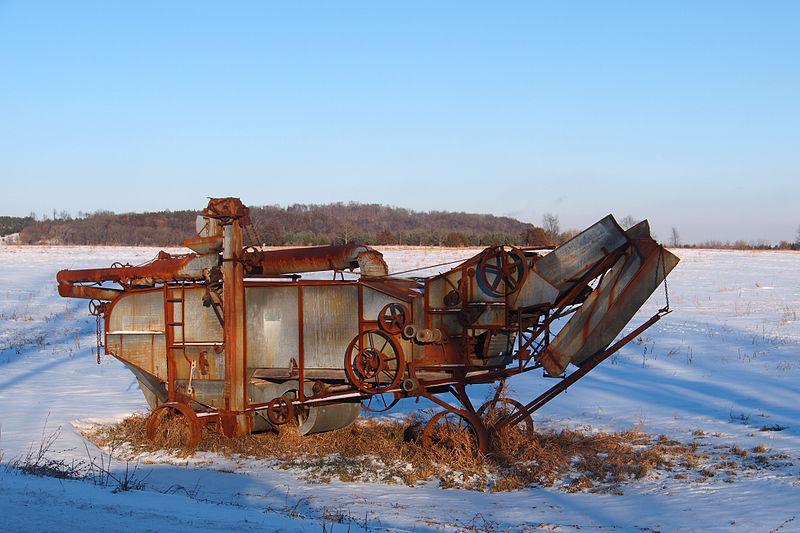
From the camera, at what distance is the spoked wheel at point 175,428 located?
11.3 m

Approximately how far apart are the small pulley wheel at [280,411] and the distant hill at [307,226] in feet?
133

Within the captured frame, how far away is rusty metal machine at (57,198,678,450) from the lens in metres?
10.0

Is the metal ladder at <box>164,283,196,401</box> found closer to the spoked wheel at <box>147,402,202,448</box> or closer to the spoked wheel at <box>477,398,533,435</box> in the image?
the spoked wheel at <box>147,402,202,448</box>

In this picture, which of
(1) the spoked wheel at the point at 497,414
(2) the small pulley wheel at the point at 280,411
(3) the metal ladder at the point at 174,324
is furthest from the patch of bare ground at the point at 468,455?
(3) the metal ladder at the point at 174,324

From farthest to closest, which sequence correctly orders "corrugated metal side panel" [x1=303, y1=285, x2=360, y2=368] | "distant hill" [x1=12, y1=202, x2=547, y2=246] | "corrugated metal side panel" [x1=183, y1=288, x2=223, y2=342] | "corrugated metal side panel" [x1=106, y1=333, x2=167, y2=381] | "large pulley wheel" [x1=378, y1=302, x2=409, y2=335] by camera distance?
"distant hill" [x1=12, y1=202, x2=547, y2=246] < "corrugated metal side panel" [x1=106, y1=333, x2=167, y2=381] < "corrugated metal side panel" [x1=183, y1=288, x2=223, y2=342] < "corrugated metal side panel" [x1=303, y1=285, x2=360, y2=368] < "large pulley wheel" [x1=378, y1=302, x2=409, y2=335]

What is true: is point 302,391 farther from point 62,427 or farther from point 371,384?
point 62,427

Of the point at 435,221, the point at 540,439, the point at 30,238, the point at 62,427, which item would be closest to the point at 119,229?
the point at 30,238

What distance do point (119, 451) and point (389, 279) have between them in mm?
5234

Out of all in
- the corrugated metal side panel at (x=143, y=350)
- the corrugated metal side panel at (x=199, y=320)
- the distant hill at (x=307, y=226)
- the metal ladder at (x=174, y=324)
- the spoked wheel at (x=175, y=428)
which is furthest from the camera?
the distant hill at (x=307, y=226)

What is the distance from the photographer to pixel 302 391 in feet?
36.7

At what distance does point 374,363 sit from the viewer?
10555 mm

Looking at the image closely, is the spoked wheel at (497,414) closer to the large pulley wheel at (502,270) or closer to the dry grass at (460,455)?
the dry grass at (460,455)

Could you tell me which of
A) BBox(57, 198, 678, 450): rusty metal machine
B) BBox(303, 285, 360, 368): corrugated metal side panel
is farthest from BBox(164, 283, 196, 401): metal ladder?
BBox(303, 285, 360, 368): corrugated metal side panel

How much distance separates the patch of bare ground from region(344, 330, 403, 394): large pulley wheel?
43.6 inches
